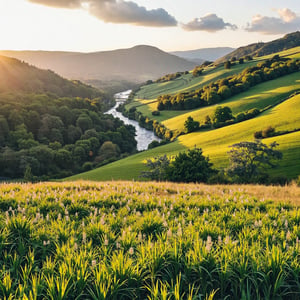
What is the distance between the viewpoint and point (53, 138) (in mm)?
94438

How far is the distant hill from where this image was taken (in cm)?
14698

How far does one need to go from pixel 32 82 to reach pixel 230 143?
479 ft

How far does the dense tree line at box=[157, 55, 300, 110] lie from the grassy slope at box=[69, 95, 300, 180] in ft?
128

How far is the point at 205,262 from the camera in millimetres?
4551

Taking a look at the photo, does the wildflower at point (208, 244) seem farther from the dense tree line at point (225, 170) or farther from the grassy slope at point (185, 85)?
the grassy slope at point (185, 85)

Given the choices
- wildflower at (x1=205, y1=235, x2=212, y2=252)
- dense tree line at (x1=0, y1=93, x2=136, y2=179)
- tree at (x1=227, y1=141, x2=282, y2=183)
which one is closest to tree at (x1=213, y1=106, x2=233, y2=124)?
dense tree line at (x1=0, y1=93, x2=136, y2=179)

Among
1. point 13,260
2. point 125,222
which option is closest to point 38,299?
point 13,260

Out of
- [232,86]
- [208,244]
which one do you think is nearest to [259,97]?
[232,86]

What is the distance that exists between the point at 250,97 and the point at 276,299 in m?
105

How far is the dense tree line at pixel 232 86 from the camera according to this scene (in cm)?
11475

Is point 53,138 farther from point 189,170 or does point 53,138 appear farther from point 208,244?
point 208,244

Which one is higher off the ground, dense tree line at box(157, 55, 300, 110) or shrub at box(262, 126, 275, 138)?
dense tree line at box(157, 55, 300, 110)

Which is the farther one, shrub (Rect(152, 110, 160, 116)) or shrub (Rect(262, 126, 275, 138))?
shrub (Rect(152, 110, 160, 116))

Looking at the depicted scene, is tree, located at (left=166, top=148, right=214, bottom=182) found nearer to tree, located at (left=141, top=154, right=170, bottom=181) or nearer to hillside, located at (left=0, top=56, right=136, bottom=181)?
tree, located at (left=141, top=154, right=170, bottom=181)
